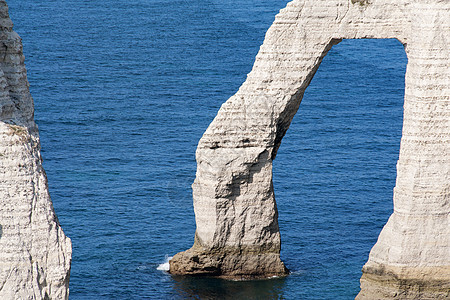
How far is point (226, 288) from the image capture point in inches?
1555

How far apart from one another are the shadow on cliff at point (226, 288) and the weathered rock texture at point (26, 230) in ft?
41.0

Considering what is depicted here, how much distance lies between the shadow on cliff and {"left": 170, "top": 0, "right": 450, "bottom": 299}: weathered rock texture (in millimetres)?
611

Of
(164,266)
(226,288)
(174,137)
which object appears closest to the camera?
(226,288)

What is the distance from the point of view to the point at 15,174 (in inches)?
1018

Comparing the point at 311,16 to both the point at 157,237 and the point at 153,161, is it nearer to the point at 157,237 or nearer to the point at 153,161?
the point at 157,237

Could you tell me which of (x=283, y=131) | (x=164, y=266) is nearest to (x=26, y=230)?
(x=164, y=266)

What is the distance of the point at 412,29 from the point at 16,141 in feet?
53.0

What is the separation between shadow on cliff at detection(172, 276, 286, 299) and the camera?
38.7 meters

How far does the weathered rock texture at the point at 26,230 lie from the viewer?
25.8 meters

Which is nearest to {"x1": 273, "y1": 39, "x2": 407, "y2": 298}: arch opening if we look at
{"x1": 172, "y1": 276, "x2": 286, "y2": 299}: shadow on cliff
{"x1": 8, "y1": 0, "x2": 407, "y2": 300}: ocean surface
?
{"x1": 8, "y1": 0, "x2": 407, "y2": 300}: ocean surface

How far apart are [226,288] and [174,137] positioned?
26100 millimetres

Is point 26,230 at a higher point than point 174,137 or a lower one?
higher

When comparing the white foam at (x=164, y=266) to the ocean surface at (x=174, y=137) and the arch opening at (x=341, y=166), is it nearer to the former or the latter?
the ocean surface at (x=174, y=137)

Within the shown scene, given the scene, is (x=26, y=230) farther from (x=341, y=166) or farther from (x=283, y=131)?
(x=341, y=166)
